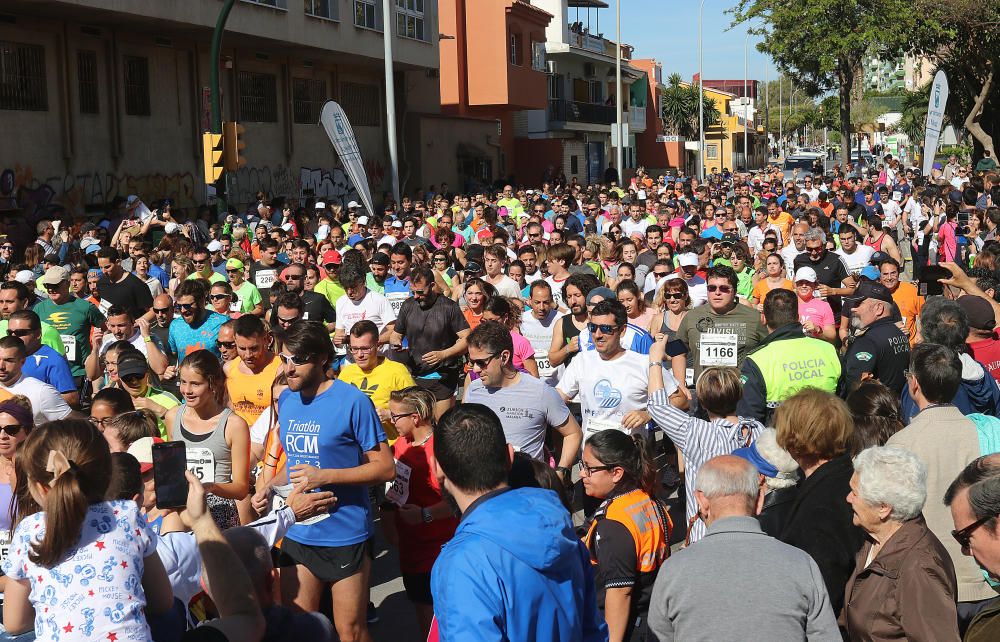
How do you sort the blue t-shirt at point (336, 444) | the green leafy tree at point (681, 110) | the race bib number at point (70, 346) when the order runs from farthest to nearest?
1. the green leafy tree at point (681, 110)
2. the race bib number at point (70, 346)
3. the blue t-shirt at point (336, 444)

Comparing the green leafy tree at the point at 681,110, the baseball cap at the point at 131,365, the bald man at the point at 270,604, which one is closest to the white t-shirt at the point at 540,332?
the baseball cap at the point at 131,365

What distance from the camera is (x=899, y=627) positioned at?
3.99 m

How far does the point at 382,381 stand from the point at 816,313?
4021 mm

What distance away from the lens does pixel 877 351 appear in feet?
25.8

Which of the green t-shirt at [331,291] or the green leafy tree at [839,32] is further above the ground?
the green leafy tree at [839,32]

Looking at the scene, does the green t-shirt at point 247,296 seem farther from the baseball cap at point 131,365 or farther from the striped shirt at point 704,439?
the striped shirt at point 704,439

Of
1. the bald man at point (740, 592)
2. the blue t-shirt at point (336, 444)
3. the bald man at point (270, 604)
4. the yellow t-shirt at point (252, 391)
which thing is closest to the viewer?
the bald man at point (740, 592)

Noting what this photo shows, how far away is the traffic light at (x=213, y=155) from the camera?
1574 centimetres

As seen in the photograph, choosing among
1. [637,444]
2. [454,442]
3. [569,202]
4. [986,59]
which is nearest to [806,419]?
[637,444]

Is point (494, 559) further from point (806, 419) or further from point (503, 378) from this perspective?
point (503, 378)

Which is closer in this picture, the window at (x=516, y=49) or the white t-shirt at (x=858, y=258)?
the white t-shirt at (x=858, y=258)

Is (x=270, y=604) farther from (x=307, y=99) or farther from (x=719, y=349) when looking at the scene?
(x=307, y=99)

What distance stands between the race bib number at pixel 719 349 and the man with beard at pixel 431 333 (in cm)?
192

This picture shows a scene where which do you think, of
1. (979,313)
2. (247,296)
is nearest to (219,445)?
(979,313)
